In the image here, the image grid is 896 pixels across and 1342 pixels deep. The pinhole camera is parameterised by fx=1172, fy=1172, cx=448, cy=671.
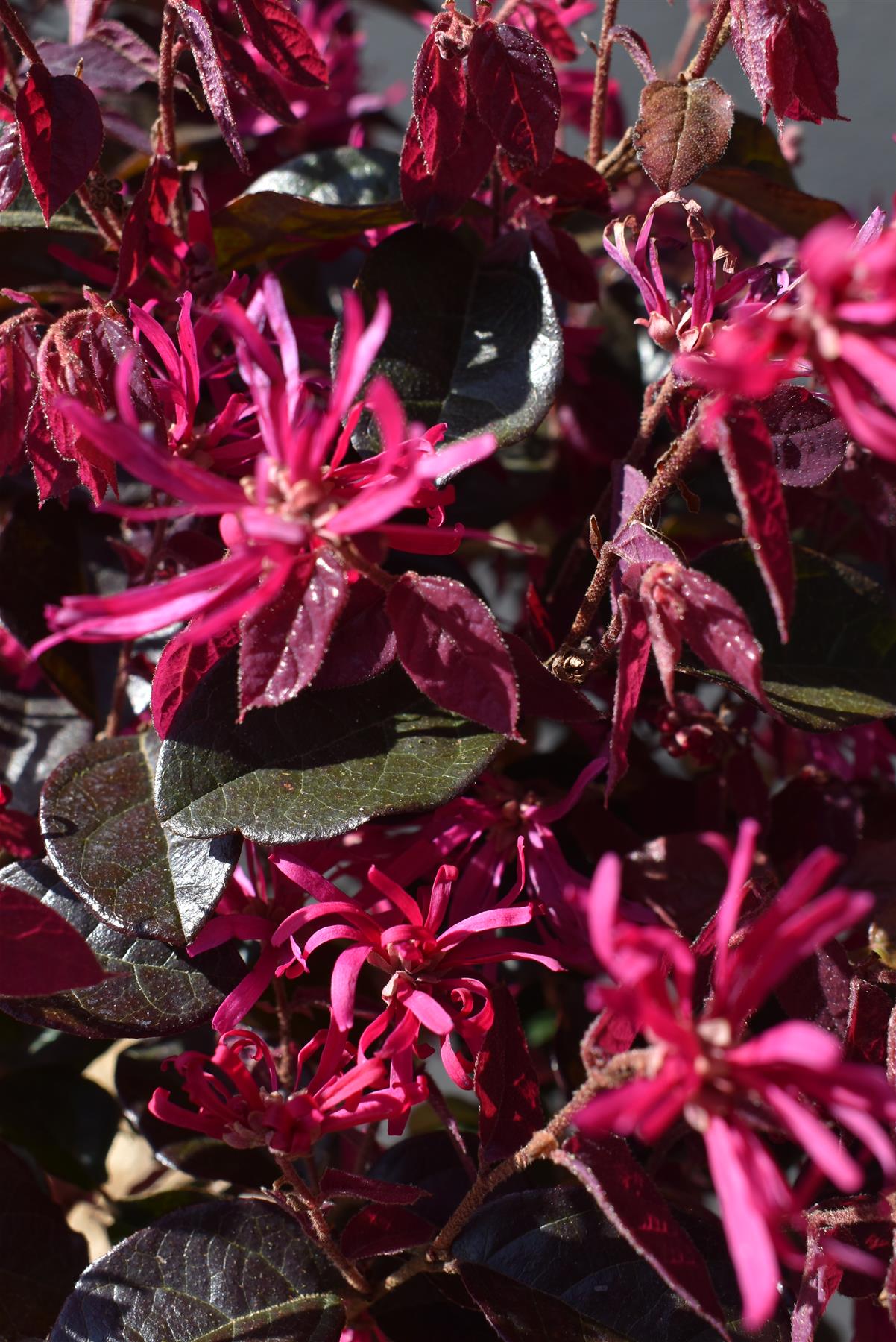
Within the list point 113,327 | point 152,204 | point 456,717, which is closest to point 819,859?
point 456,717

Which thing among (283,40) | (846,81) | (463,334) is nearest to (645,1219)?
(463,334)

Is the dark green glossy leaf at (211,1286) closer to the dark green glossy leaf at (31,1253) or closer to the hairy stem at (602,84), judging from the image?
the dark green glossy leaf at (31,1253)

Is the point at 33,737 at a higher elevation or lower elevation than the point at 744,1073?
lower

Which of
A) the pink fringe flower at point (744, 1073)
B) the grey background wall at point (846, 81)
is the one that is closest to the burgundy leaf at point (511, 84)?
the pink fringe flower at point (744, 1073)

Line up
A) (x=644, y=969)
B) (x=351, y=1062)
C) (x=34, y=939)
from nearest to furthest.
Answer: (x=644, y=969)
(x=34, y=939)
(x=351, y=1062)

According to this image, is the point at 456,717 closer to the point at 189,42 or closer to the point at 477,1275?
the point at 477,1275

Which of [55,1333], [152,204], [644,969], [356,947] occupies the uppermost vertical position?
[152,204]

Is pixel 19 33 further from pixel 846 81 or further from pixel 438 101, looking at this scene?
pixel 846 81
